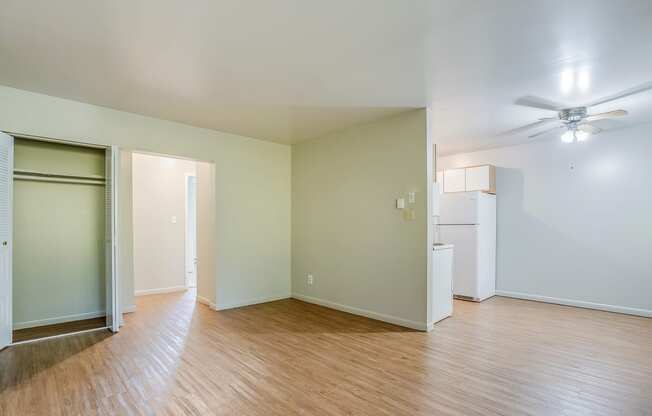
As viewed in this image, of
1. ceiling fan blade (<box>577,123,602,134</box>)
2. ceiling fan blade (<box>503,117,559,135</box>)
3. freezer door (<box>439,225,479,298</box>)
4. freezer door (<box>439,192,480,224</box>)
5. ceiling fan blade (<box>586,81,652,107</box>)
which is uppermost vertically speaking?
ceiling fan blade (<box>586,81,652,107</box>)

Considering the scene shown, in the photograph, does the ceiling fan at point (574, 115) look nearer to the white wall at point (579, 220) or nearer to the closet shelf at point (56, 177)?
the white wall at point (579, 220)

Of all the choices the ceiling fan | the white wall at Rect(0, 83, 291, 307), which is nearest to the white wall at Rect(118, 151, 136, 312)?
the white wall at Rect(0, 83, 291, 307)

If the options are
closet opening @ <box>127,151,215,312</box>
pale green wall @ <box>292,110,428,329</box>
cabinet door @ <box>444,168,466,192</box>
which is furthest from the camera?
cabinet door @ <box>444,168,466,192</box>

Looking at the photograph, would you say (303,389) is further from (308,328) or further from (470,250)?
(470,250)

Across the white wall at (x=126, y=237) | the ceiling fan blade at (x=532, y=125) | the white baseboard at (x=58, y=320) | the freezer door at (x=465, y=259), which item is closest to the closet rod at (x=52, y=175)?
the white wall at (x=126, y=237)

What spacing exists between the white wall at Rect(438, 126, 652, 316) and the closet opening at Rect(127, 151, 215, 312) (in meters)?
4.98

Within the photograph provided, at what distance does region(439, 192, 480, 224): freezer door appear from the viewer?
209 inches

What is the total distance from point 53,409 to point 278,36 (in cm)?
297

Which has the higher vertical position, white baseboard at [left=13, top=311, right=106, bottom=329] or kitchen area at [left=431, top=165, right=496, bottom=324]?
kitchen area at [left=431, top=165, right=496, bottom=324]

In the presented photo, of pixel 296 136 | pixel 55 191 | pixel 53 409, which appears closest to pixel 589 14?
pixel 296 136

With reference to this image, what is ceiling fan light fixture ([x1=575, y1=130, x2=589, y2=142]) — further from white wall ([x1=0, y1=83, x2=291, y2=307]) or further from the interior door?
the interior door

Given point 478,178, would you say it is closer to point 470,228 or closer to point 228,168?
point 470,228

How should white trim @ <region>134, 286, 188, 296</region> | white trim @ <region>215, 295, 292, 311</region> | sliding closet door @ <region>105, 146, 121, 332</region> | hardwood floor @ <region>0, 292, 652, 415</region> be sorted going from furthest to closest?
white trim @ <region>134, 286, 188, 296</region>, white trim @ <region>215, 295, 292, 311</region>, sliding closet door @ <region>105, 146, 121, 332</region>, hardwood floor @ <region>0, 292, 652, 415</region>

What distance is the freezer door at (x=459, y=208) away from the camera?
209 inches
